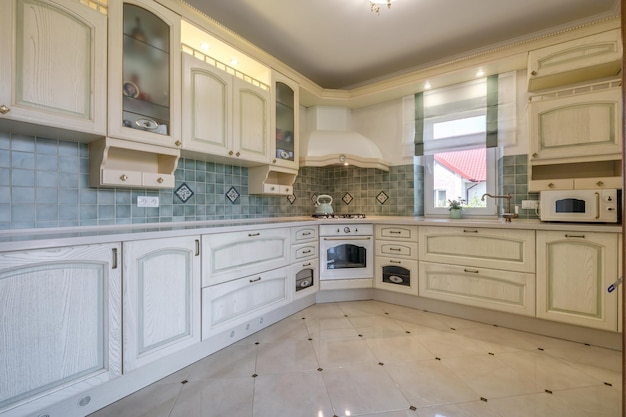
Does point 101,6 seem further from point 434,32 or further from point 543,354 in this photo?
point 543,354

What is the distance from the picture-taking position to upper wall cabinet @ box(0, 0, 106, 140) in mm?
1161

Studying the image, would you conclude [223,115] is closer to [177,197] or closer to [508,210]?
[177,197]

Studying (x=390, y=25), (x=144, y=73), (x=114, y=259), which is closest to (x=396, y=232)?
(x=390, y=25)

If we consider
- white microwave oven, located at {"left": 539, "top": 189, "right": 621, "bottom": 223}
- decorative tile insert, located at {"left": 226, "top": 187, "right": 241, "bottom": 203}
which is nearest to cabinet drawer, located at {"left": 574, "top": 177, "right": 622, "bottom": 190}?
white microwave oven, located at {"left": 539, "top": 189, "right": 621, "bottom": 223}

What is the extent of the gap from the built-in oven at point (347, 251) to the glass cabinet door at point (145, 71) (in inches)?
65.2

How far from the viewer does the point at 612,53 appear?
6.42ft

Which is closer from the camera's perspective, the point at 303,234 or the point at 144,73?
the point at 144,73

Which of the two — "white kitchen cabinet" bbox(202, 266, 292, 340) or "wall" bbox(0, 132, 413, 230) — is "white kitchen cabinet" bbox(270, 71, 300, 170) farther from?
"white kitchen cabinet" bbox(202, 266, 292, 340)

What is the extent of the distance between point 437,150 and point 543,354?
6.42ft

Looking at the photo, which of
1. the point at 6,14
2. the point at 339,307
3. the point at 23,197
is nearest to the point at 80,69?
the point at 6,14

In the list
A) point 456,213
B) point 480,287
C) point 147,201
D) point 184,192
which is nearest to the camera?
point 147,201

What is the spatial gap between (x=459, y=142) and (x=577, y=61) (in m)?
0.99

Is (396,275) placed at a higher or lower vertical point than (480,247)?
lower

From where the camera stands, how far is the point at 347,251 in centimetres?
279
